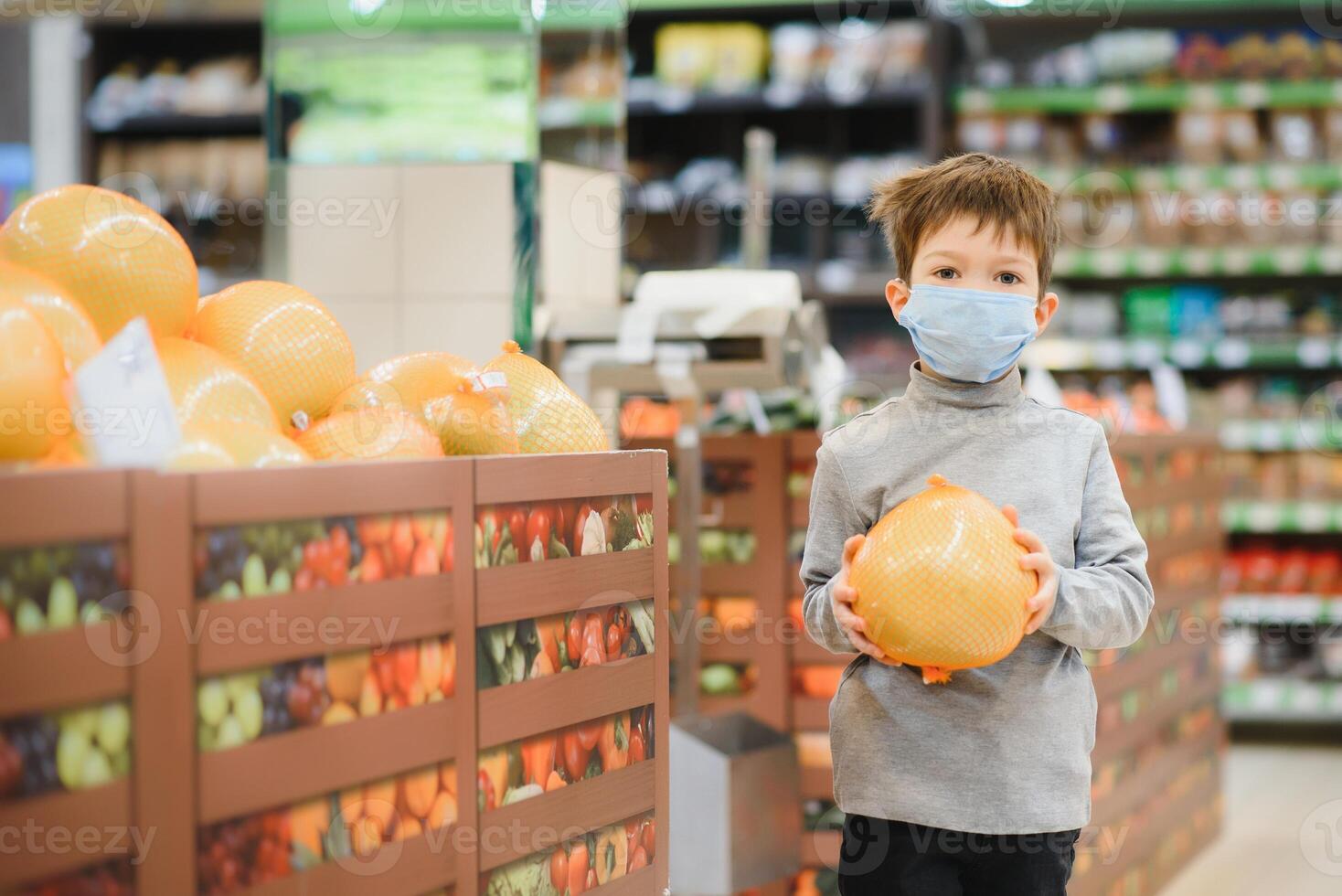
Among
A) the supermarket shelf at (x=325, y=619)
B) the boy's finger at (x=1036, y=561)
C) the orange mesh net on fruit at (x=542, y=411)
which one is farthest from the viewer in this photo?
the orange mesh net on fruit at (x=542, y=411)

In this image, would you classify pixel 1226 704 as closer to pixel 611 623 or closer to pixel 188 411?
pixel 611 623

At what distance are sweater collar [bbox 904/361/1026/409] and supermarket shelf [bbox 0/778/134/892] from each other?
1023 mm

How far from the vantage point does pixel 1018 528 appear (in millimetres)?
1487

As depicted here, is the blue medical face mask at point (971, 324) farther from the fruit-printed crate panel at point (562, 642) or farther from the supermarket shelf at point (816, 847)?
the supermarket shelf at point (816, 847)

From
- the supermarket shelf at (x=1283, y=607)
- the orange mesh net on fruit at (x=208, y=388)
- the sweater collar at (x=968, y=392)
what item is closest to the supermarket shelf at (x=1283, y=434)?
the supermarket shelf at (x=1283, y=607)

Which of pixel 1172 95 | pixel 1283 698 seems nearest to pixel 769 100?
pixel 1172 95

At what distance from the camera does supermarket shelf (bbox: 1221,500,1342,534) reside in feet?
19.5

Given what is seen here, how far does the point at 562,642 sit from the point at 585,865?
25 cm

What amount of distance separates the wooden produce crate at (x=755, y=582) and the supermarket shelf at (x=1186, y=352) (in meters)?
3.19

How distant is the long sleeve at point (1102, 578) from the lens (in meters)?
1.50

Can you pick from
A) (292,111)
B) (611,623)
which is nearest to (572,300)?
(292,111)

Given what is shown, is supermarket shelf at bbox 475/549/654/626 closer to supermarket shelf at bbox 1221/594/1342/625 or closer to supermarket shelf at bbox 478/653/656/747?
supermarket shelf at bbox 478/653/656/747

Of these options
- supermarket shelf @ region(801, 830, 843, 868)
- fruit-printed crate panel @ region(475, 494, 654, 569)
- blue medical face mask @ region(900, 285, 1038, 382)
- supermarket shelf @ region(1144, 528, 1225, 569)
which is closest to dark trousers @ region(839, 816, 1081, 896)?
fruit-printed crate panel @ region(475, 494, 654, 569)

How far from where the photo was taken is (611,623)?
154 cm
